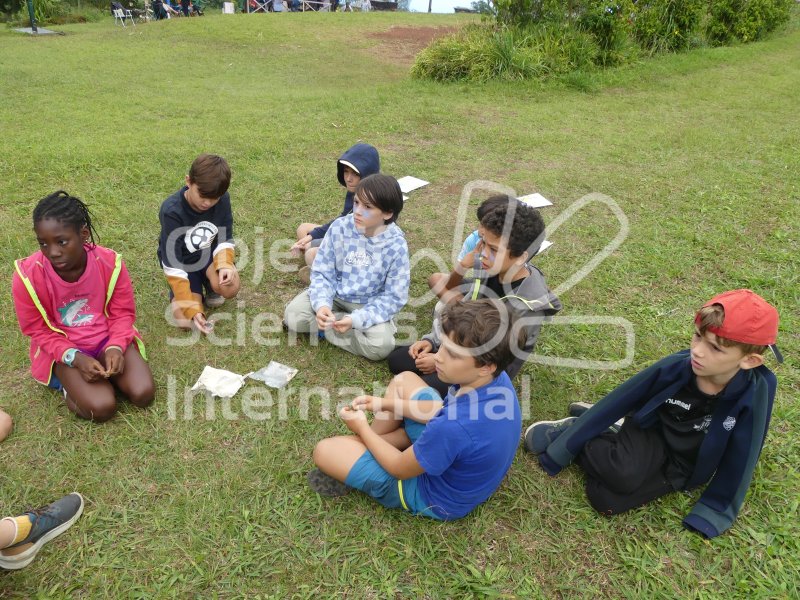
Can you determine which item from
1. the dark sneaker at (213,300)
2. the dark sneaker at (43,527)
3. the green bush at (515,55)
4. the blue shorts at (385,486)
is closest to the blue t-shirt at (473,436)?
the blue shorts at (385,486)

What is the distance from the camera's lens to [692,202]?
5164mm

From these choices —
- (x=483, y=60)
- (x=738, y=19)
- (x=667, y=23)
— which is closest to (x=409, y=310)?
(x=483, y=60)

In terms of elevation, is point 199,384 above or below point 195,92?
below

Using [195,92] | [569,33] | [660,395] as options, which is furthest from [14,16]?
[660,395]

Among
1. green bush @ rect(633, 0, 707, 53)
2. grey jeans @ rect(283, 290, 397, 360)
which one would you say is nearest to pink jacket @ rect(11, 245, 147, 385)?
grey jeans @ rect(283, 290, 397, 360)

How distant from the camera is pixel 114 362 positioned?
2568 millimetres

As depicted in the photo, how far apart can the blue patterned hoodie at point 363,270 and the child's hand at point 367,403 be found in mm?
784

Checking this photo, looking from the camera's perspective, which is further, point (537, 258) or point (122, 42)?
point (122, 42)

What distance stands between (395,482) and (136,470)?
1174 mm

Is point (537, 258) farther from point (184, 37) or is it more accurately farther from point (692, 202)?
point (184, 37)

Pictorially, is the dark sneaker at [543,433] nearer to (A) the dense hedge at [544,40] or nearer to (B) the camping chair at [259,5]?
(A) the dense hedge at [544,40]

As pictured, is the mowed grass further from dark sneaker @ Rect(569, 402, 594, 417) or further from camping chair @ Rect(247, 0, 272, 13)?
camping chair @ Rect(247, 0, 272, 13)

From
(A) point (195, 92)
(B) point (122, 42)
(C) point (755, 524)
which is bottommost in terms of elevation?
(C) point (755, 524)

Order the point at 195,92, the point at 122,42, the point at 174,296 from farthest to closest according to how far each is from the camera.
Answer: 1. the point at 122,42
2. the point at 195,92
3. the point at 174,296
